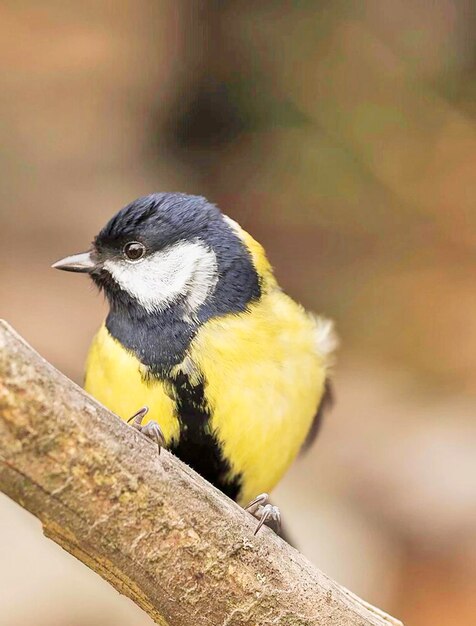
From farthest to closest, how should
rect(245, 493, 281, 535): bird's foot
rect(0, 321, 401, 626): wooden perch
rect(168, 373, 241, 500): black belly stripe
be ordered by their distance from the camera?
rect(168, 373, 241, 500): black belly stripe, rect(245, 493, 281, 535): bird's foot, rect(0, 321, 401, 626): wooden perch

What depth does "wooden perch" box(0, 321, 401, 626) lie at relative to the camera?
2.40 feet

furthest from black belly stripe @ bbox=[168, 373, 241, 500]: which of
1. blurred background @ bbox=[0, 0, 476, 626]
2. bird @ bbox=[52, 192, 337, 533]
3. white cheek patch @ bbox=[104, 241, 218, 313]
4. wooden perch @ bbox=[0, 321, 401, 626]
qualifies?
blurred background @ bbox=[0, 0, 476, 626]

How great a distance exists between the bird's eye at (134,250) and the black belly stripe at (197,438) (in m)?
0.17

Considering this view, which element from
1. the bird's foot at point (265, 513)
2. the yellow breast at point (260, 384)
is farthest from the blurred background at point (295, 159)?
the bird's foot at point (265, 513)

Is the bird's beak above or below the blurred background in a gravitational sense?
below

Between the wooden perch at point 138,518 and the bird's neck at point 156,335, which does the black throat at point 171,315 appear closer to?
the bird's neck at point 156,335

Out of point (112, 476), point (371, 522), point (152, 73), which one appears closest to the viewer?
point (112, 476)

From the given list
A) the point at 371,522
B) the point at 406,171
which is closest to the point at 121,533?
the point at 371,522

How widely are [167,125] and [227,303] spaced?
4.45 ft

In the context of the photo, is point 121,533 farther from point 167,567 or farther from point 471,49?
point 471,49

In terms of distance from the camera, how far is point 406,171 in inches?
90.7

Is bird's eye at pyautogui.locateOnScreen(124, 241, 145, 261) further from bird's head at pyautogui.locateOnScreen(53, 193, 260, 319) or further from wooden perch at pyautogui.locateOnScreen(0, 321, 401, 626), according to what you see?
wooden perch at pyautogui.locateOnScreen(0, 321, 401, 626)

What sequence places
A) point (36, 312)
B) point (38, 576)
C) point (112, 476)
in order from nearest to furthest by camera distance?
point (112, 476)
point (38, 576)
point (36, 312)

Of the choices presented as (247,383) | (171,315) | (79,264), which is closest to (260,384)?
(247,383)
